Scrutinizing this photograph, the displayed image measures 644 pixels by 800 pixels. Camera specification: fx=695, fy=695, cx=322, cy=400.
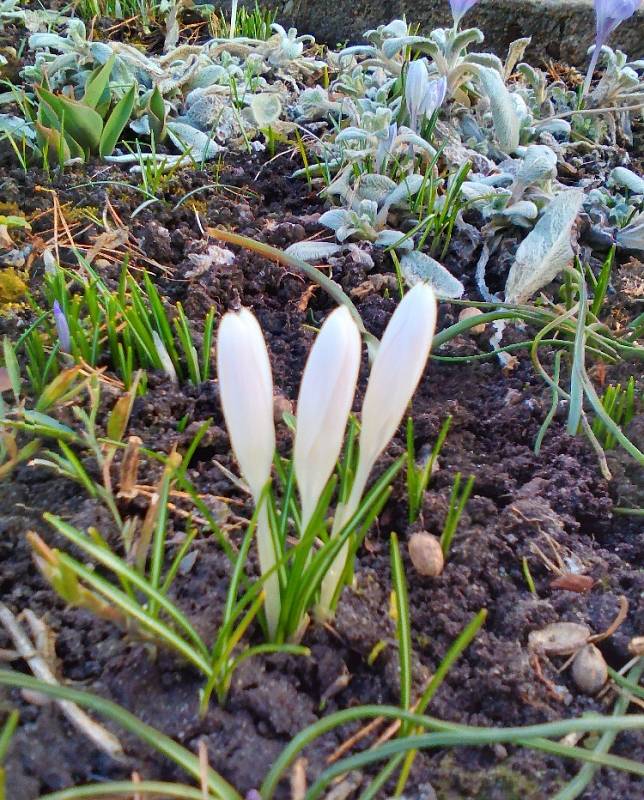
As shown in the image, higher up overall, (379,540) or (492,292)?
(492,292)

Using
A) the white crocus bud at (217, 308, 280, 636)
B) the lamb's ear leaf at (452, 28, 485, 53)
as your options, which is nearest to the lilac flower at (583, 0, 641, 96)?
the lamb's ear leaf at (452, 28, 485, 53)

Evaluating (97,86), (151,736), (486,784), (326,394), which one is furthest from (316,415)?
(97,86)

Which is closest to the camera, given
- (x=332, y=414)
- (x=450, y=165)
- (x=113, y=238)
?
(x=332, y=414)

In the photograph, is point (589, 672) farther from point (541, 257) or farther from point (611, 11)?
point (611, 11)

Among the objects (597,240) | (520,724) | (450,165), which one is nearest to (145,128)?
(450,165)

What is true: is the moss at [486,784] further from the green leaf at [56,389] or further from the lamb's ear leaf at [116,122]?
the lamb's ear leaf at [116,122]

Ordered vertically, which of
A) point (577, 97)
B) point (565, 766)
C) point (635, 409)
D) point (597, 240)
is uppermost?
point (577, 97)

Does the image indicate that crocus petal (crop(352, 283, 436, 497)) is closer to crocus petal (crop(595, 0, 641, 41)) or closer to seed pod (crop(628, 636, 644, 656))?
seed pod (crop(628, 636, 644, 656))

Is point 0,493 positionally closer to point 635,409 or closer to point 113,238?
point 113,238
